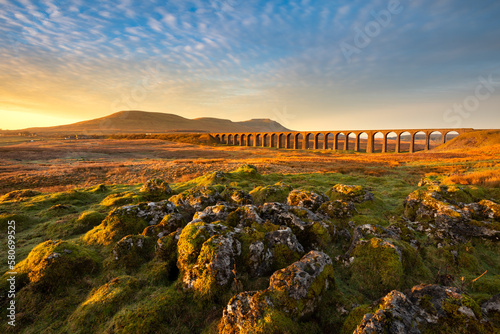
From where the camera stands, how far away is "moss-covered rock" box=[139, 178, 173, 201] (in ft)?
43.2

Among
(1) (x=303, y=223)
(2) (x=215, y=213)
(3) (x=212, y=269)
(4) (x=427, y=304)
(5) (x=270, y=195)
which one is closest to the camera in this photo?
(4) (x=427, y=304)

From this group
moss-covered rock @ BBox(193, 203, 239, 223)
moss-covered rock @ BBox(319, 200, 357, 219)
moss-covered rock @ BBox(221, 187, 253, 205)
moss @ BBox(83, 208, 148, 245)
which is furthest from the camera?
moss-covered rock @ BBox(221, 187, 253, 205)

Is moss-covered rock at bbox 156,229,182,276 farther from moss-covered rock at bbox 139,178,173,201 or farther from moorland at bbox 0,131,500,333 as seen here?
moss-covered rock at bbox 139,178,173,201

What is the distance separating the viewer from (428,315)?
13.8 ft

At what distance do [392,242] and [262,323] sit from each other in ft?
16.9

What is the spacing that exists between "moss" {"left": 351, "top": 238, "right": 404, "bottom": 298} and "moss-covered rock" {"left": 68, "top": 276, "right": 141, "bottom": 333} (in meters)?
6.08

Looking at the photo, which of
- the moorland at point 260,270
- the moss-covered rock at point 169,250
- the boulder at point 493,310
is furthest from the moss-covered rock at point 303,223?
the boulder at point 493,310

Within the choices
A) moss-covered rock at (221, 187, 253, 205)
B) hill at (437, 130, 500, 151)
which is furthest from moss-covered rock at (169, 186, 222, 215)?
hill at (437, 130, 500, 151)

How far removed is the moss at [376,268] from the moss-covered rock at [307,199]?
14.0 ft

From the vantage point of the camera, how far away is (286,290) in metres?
4.80

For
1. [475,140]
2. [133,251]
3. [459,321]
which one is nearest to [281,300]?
[459,321]

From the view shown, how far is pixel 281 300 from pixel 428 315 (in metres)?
2.83

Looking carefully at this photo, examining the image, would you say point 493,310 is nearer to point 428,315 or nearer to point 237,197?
point 428,315

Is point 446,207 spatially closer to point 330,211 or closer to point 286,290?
point 330,211
